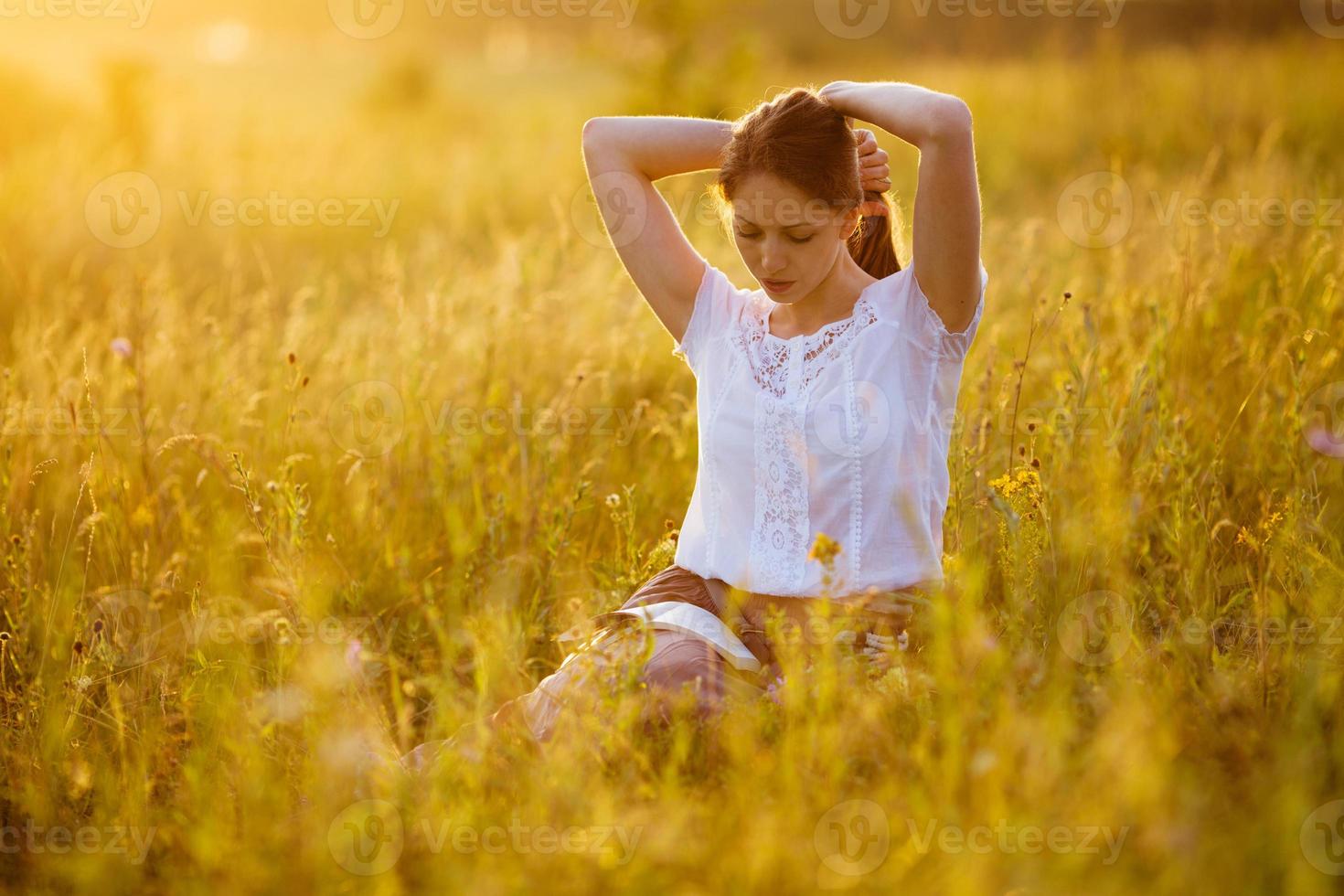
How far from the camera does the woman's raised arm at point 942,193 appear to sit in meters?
1.98

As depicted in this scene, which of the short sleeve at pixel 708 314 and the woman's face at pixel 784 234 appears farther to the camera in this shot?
the short sleeve at pixel 708 314

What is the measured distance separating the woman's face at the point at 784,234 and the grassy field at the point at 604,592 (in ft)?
2.10

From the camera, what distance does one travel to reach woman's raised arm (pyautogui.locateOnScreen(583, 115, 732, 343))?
2418 millimetres

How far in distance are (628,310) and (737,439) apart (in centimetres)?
202

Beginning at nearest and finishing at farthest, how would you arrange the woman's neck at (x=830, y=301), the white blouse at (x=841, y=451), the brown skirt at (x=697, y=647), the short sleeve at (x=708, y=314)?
1. the brown skirt at (x=697, y=647)
2. the white blouse at (x=841, y=451)
3. the woman's neck at (x=830, y=301)
4. the short sleeve at (x=708, y=314)

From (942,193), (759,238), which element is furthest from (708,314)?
(942,193)

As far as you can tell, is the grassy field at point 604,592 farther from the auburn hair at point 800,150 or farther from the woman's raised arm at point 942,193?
the auburn hair at point 800,150

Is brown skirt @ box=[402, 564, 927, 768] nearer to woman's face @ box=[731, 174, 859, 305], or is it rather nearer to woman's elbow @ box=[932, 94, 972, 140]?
woman's face @ box=[731, 174, 859, 305]

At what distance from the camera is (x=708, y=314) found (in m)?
2.42

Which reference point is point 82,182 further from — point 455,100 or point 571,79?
point 571,79

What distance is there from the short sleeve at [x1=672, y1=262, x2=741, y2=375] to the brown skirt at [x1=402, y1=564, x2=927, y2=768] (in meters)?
0.55

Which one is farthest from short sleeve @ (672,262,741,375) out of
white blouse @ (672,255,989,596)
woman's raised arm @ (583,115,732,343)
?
white blouse @ (672,255,989,596)

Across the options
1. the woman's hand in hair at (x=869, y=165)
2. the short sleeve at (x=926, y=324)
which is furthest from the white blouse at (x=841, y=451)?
the woman's hand in hair at (x=869, y=165)

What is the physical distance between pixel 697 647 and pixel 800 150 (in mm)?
1038
